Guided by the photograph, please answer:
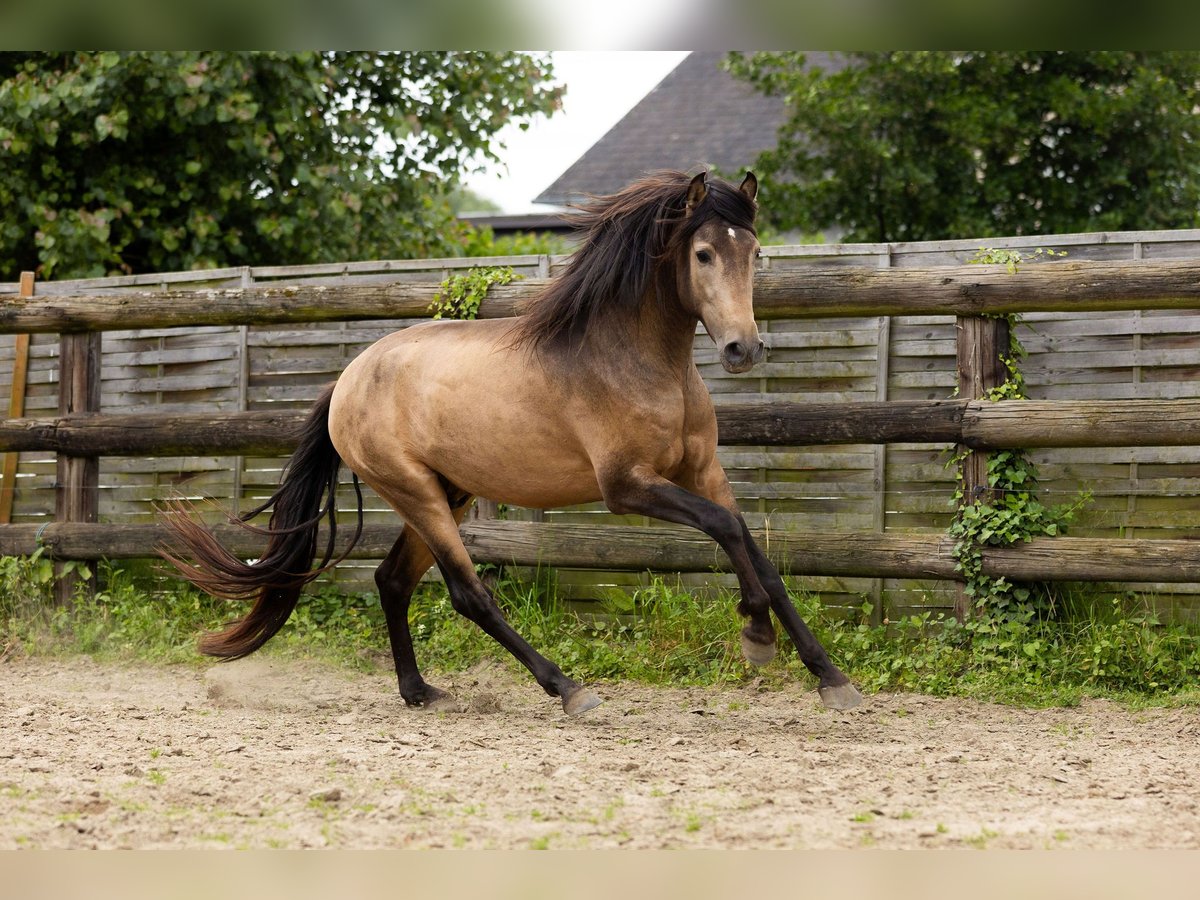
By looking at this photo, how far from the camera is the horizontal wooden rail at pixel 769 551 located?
16.0 feet

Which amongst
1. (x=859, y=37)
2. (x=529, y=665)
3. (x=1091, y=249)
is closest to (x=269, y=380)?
(x=529, y=665)

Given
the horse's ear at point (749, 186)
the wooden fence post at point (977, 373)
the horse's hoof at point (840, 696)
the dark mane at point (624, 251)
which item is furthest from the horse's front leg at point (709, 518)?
the wooden fence post at point (977, 373)

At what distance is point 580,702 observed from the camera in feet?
15.0

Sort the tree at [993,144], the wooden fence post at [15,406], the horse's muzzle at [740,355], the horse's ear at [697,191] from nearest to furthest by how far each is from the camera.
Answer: the horse's muzzle at [740,355] → the horse's ear at [697,191] → the wooden fence post at [15,406] → the tree at [993,144]

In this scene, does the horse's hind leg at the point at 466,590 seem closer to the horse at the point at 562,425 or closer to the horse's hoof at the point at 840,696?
the horse at the point at 562,425

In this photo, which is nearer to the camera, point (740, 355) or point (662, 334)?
point (740, 355)

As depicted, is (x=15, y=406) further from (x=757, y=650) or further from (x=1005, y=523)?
(x=1005, y=523)

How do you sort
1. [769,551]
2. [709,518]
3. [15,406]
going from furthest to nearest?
[15,406] < [769,551] < [709,518]

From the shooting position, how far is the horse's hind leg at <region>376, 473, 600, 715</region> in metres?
4.67

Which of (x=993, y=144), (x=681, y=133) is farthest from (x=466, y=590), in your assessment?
(x=681, y=133)

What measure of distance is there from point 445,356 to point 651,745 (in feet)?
6.21

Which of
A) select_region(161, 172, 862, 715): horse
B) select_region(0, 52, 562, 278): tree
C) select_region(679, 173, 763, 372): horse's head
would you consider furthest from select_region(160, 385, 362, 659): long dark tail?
select_region(0, 52, 562, 278): tree

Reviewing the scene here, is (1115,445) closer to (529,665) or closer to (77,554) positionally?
(529,665)

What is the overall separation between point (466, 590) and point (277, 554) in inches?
38.1
